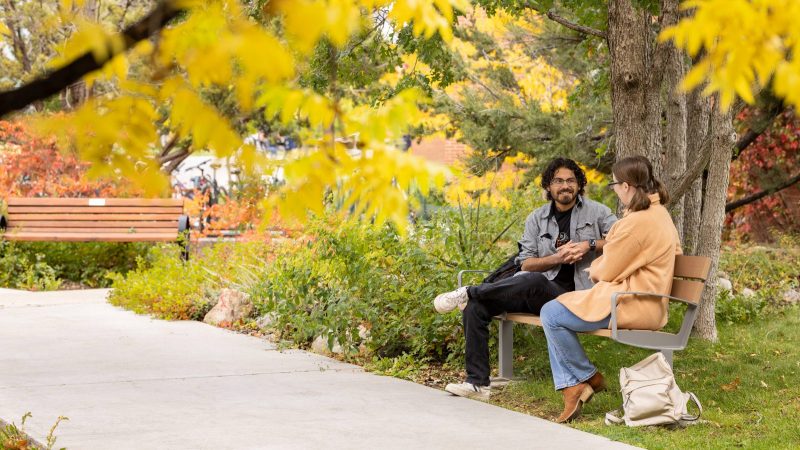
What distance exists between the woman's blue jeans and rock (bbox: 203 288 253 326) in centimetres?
446

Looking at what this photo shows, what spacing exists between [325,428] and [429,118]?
13846 mm

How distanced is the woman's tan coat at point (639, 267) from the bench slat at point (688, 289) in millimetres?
164

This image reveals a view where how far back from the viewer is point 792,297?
1175cm

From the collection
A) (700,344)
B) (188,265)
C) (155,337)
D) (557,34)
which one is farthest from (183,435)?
(557,34)

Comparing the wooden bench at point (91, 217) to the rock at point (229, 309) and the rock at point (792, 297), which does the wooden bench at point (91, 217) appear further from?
the rock at point (792, 297)

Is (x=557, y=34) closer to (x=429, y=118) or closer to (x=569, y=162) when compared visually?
(x=429, y=118)

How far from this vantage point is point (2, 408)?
6.11 metres

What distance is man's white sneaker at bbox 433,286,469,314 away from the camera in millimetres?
6969

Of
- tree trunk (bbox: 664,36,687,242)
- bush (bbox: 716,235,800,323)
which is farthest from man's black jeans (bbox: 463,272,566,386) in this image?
bush (bbox: 716,235,800,323)

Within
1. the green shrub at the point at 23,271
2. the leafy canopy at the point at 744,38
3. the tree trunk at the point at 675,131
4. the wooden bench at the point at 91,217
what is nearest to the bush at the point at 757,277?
the tree trunk at the point at 675,131

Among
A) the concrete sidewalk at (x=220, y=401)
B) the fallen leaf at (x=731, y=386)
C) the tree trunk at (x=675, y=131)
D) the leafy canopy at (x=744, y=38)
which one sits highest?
the tree trunk at (x=675, y=131)

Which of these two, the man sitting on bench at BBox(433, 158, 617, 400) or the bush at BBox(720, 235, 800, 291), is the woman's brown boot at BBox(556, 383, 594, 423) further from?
the bush at BBox(720, 235, 800, 291)

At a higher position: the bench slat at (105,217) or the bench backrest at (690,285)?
the bench slat at (105,217)

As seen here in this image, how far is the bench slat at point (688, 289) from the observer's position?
20.4ft
